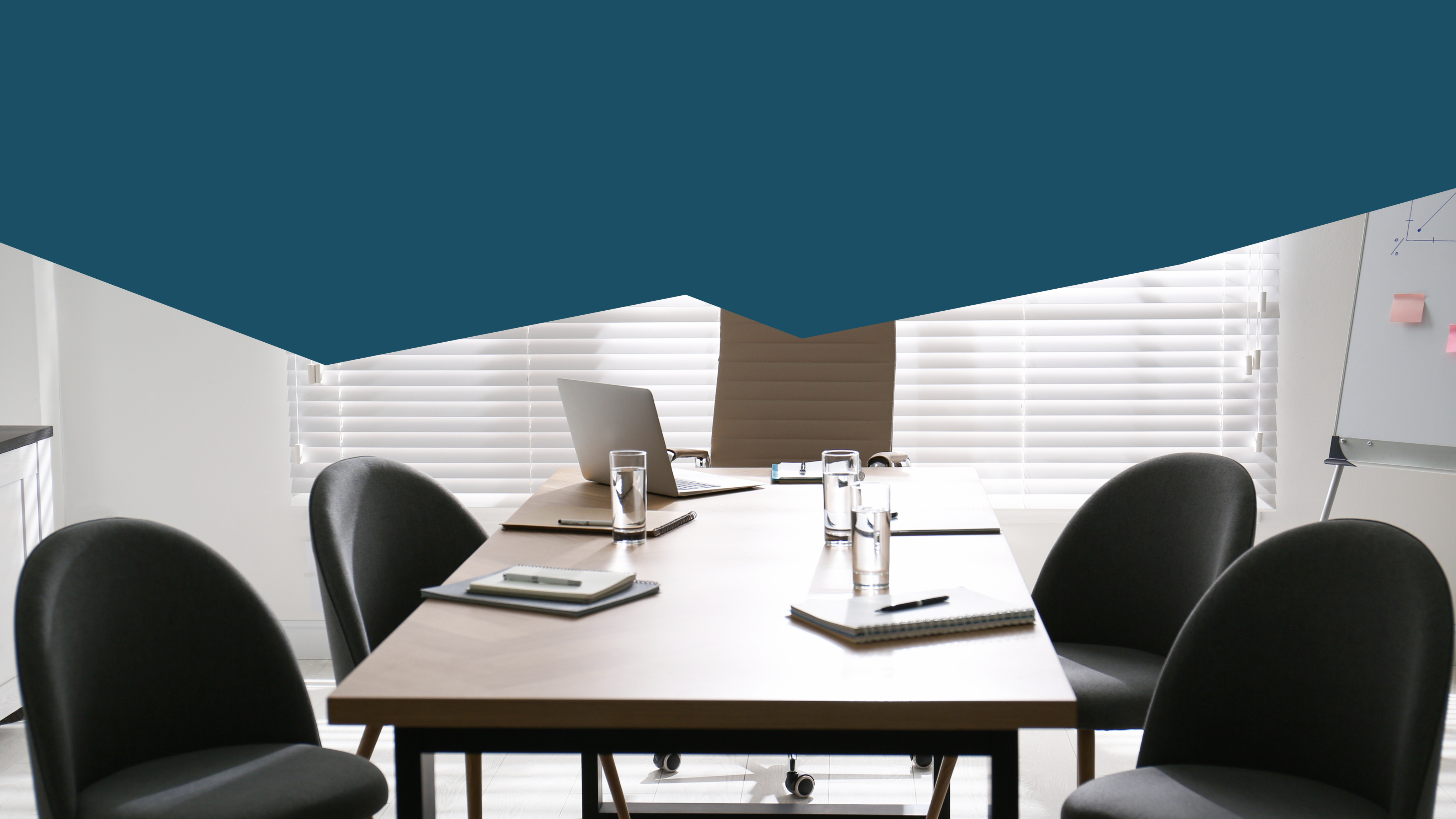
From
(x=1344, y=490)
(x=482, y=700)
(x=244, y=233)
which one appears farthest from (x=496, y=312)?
(x=1344, y=490)

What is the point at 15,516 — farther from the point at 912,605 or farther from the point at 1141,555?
the point at 1141,555

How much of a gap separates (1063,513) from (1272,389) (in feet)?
2.66

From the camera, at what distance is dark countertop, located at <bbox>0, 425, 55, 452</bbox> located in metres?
2.97

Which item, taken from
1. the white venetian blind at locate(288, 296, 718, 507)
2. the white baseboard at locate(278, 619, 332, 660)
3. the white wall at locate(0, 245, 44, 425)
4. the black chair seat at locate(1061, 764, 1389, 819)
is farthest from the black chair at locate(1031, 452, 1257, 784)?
the white wall at locate(0, 245, 44, 425)

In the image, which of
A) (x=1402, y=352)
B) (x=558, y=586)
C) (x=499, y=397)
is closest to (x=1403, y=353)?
(x=1402, y=352)

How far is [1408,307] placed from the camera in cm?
297

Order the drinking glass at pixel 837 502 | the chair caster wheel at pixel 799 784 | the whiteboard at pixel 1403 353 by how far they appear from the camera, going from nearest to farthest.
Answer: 1. the drinking glass at pixel 837 502
2. the chair caster wheel at pixel 799 784
3. the whiteboard at pixel 1403 353

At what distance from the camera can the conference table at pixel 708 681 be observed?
111 centimetres

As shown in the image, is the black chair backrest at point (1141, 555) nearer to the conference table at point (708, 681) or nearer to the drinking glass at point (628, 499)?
the conference table at point (708, 681)

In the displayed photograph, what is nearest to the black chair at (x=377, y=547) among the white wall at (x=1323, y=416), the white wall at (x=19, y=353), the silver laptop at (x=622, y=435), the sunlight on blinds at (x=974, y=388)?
the silver laptop at (x=622, y=435)

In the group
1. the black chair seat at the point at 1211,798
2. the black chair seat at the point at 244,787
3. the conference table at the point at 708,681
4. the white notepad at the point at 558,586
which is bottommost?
the black chair seat at the point at 244,787

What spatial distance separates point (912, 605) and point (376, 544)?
1.24 meters

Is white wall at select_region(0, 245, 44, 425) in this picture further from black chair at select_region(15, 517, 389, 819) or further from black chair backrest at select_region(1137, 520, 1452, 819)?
black chair backrest at select_region(1137, 520, 1452, 819)

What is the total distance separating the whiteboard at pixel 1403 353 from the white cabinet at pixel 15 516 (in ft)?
12.0
